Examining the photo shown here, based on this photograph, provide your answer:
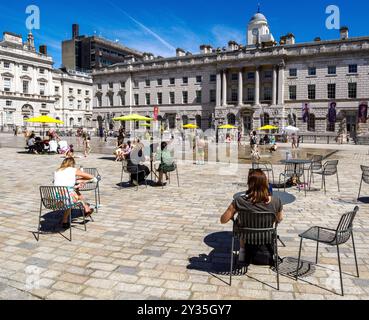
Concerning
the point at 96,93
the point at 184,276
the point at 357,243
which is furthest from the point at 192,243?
the point at 96,93

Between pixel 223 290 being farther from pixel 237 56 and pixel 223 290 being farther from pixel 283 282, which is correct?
pixel 237 56

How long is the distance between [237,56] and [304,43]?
10775 millimetres

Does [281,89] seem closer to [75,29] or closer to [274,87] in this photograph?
[274,87]

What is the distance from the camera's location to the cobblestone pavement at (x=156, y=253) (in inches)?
→ 172

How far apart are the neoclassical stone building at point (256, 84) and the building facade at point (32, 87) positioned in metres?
14.5

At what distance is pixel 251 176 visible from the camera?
4801mm

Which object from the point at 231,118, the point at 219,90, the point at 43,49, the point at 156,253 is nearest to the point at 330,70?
the point at 231,118

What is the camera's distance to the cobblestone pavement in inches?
172

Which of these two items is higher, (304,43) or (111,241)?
(304,43)

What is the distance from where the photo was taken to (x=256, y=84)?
55.4 meters

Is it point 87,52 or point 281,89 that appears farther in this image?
point 87,52

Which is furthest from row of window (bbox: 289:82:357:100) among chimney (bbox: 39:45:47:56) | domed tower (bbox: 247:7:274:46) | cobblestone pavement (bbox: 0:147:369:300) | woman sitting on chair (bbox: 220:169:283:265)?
chimney (bbox: 39:45:47:56)

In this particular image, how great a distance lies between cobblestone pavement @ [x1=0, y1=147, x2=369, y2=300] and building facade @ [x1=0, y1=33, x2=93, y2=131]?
6073 cm

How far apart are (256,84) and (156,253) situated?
5327 cm
